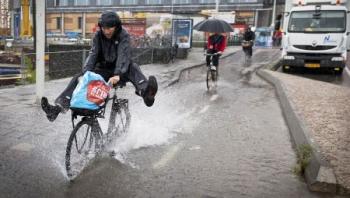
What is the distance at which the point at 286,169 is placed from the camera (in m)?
5.86

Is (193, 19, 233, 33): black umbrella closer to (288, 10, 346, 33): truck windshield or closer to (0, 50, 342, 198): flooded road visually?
(0, 50, 342, 198): flooded road

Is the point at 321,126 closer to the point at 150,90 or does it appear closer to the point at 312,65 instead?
the point at 150,90

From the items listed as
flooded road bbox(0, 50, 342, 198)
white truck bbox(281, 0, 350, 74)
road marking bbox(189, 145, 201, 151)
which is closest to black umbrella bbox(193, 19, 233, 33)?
flooded road bbox(0, 50, 342, 198)

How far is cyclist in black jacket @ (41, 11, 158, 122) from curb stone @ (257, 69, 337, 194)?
2340 mm

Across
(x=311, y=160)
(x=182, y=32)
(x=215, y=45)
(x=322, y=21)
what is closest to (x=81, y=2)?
(x=182, y=32)

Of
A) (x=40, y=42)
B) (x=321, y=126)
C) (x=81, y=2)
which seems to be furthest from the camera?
(x=81, y=2)

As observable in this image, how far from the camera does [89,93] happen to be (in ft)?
16.5

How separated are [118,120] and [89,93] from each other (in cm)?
149

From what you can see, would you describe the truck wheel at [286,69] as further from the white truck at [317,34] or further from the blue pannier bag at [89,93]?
the blue pannier bag at [89,93]

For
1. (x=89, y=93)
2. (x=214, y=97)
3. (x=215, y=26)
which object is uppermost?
(x=215, y=26)

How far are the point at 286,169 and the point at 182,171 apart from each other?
4.73ft

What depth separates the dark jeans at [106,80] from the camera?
5395mm

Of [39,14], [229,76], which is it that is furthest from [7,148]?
[229,76]

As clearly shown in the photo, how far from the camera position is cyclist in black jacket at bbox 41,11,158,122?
213 inches
